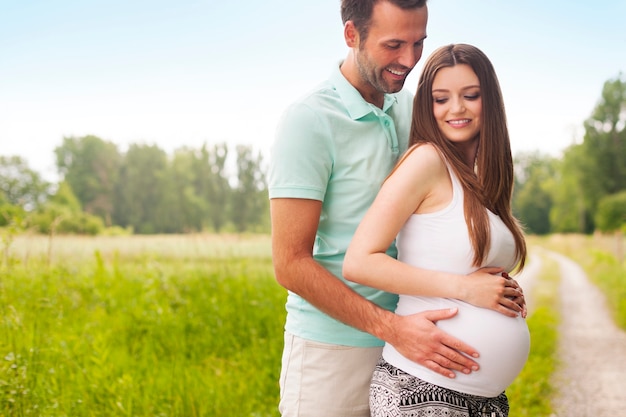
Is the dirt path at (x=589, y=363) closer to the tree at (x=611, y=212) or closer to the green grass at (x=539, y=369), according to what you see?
the green grass at (x=539, y=369)

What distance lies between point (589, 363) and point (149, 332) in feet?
15.1

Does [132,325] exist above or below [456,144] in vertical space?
below

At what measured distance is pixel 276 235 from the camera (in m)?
2.06

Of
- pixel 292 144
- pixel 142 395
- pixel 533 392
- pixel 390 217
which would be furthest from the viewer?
pixel 533 392

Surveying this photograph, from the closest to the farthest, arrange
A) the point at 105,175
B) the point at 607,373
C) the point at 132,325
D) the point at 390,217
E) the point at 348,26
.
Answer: the point at 390,217
the point at 348,26
the point at 132,325
the point at 607,373
the point at 105,175

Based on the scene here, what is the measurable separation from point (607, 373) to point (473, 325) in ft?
17.9

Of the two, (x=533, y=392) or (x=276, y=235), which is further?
(x=533, y=392)

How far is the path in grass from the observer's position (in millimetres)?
5453

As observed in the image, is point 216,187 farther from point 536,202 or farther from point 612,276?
point 536,202

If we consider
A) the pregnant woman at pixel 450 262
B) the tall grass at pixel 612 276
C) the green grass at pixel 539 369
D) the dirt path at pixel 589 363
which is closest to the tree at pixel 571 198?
the tall grass at pixel 612 276

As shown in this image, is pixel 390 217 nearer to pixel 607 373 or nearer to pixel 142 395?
pixel 142 395

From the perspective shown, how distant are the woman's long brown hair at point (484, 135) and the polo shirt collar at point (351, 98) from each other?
166mm

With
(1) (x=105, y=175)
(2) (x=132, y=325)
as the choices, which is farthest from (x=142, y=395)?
(1) (x=105, y=175)

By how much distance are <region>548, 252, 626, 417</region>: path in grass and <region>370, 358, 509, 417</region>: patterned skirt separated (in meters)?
3.61
